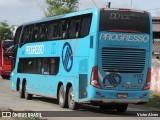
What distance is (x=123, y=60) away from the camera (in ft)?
62.5

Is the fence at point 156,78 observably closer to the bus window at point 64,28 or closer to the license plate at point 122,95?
the bus window at point 64,28

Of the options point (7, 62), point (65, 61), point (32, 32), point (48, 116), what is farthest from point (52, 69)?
point (7, 62)

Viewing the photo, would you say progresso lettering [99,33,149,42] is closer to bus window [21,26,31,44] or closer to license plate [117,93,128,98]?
license plate [117,93,128,98]

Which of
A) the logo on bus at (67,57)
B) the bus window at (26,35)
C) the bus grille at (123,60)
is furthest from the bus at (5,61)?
the bus grille at (123,60)

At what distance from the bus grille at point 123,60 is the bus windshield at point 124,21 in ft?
2.46

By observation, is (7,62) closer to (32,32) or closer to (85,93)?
(32,32)

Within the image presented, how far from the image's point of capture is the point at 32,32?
25.8m

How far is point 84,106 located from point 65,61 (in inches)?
105

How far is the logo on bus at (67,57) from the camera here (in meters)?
Answer: 20.9

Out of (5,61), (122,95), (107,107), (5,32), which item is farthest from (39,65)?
(5,32)

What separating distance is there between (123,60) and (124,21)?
1418mm

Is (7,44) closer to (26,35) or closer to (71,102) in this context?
(26,35)

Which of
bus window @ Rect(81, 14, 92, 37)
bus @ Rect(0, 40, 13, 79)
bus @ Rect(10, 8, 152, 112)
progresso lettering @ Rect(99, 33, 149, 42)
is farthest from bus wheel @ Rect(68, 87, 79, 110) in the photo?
bus @ Rect(0, 40, 13, 79)

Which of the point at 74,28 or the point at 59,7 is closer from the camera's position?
the point at 74,28
